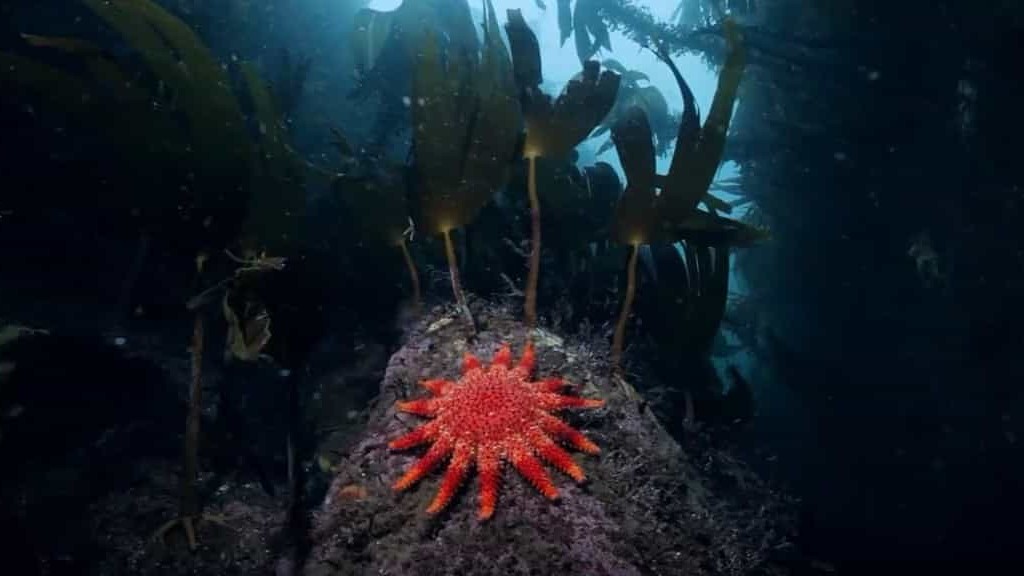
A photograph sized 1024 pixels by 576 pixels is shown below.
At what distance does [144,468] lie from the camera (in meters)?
3.48

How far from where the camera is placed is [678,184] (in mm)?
2879

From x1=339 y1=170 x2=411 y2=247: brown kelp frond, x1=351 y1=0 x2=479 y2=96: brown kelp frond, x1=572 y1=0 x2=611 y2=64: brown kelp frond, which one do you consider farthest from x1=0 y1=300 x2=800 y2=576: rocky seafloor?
x1=572 y1=0 x2=611 y2=64: brown kelp frond

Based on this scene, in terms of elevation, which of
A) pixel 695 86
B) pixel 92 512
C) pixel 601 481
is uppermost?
pixel 695 86

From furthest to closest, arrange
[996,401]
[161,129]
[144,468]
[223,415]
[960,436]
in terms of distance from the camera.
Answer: [960,436] → [996,401] → [144,468] → [223,415] → [161,129]

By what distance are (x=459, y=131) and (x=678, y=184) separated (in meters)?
1.16

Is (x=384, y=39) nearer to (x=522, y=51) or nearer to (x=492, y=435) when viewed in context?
(x=522, y=51)

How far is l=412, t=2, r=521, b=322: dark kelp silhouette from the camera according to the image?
2.79 metres

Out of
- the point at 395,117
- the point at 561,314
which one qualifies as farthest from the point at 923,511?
the point at 395,117

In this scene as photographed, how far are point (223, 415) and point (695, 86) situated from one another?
96194 mm

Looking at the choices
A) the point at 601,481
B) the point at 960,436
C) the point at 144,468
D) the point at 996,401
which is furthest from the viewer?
the point at 960,436

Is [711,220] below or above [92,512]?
above

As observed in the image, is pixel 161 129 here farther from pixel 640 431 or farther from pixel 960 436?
pixel 960 436

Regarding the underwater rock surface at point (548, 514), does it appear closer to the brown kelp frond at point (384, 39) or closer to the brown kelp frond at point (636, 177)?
the brown kelp frond at point (636, 177)

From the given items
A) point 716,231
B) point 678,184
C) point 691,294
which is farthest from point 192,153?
point 691,294
